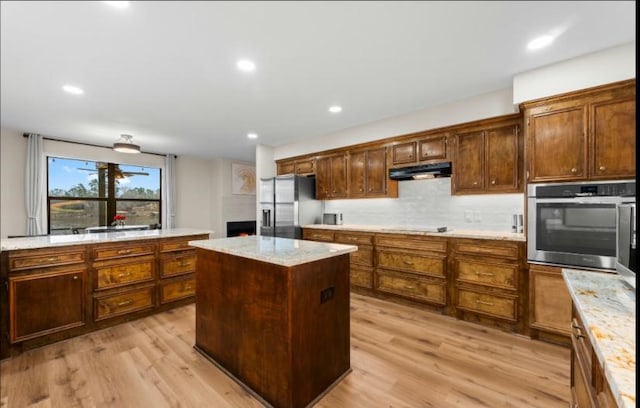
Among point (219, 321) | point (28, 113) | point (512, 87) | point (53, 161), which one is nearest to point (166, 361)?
point (219, 321)

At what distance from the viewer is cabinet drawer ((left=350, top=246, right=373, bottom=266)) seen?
3895mm

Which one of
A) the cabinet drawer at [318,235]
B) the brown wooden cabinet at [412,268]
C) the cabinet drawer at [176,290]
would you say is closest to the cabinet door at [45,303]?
the cabinet drawer at [176,290]

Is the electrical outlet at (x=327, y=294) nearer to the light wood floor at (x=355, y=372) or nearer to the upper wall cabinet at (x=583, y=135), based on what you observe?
the light wood floor at (x=355, y=372)

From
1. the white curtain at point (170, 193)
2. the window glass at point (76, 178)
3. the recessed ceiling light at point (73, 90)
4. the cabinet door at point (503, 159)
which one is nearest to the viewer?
the recessed ceiling light at point (73, 90)

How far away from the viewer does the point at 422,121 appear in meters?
3.75

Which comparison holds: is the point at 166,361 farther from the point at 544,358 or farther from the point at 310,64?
the point at 544,358

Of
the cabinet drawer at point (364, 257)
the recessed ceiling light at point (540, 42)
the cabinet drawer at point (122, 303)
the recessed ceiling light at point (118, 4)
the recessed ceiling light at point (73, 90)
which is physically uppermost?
the recessed ceiling light at point (540, 42)

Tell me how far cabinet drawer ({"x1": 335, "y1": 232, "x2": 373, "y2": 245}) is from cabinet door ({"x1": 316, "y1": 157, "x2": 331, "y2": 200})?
97cm

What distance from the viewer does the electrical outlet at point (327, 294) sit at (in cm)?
190

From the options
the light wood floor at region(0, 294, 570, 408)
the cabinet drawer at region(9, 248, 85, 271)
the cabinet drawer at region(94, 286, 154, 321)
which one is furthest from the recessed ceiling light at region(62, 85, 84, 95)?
the light wood floor at region(0, 294, 570, 408)

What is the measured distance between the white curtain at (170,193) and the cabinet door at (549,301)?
6.78 meters

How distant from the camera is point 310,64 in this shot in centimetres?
250

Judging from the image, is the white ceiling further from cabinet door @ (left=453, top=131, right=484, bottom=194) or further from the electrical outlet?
the electrical outlet

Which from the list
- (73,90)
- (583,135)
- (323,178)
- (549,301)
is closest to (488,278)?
(549,301)
